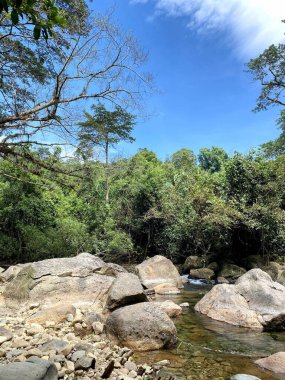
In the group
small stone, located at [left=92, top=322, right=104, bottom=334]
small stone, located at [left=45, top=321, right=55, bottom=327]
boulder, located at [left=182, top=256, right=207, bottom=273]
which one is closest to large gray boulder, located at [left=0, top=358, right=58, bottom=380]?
small stone, located at [left=92, top=322, right=104, bottom=334]

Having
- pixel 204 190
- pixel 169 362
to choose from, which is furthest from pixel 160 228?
pixel 169 362

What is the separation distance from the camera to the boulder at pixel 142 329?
20.0 feet

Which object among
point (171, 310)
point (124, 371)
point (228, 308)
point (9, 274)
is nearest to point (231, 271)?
point (228, 308)

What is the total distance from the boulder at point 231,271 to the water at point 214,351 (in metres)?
8.34

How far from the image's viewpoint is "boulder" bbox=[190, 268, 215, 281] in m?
16.8

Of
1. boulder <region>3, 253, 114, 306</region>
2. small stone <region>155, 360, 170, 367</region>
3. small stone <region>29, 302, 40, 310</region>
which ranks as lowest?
small stone <region>155, 360, 170, 367</region>

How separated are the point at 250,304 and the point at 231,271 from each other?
8.56m

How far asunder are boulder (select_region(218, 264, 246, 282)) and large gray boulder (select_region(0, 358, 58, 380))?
1391cm

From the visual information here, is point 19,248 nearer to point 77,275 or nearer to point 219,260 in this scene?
point 77,275

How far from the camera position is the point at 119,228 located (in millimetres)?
23812

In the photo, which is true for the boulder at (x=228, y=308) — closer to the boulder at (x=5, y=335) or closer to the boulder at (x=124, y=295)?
the boulder at (x=124, y=295)

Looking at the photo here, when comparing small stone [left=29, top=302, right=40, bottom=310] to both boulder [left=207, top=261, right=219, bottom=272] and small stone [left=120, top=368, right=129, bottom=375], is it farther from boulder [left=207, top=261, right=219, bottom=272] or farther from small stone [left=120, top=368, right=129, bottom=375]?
boulder [left=207, top=261, right=219, bottom=272]

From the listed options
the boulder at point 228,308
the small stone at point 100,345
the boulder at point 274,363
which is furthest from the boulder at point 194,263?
the small stone at point 100,345

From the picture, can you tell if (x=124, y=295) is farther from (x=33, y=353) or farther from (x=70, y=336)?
(x=33, y=353)
